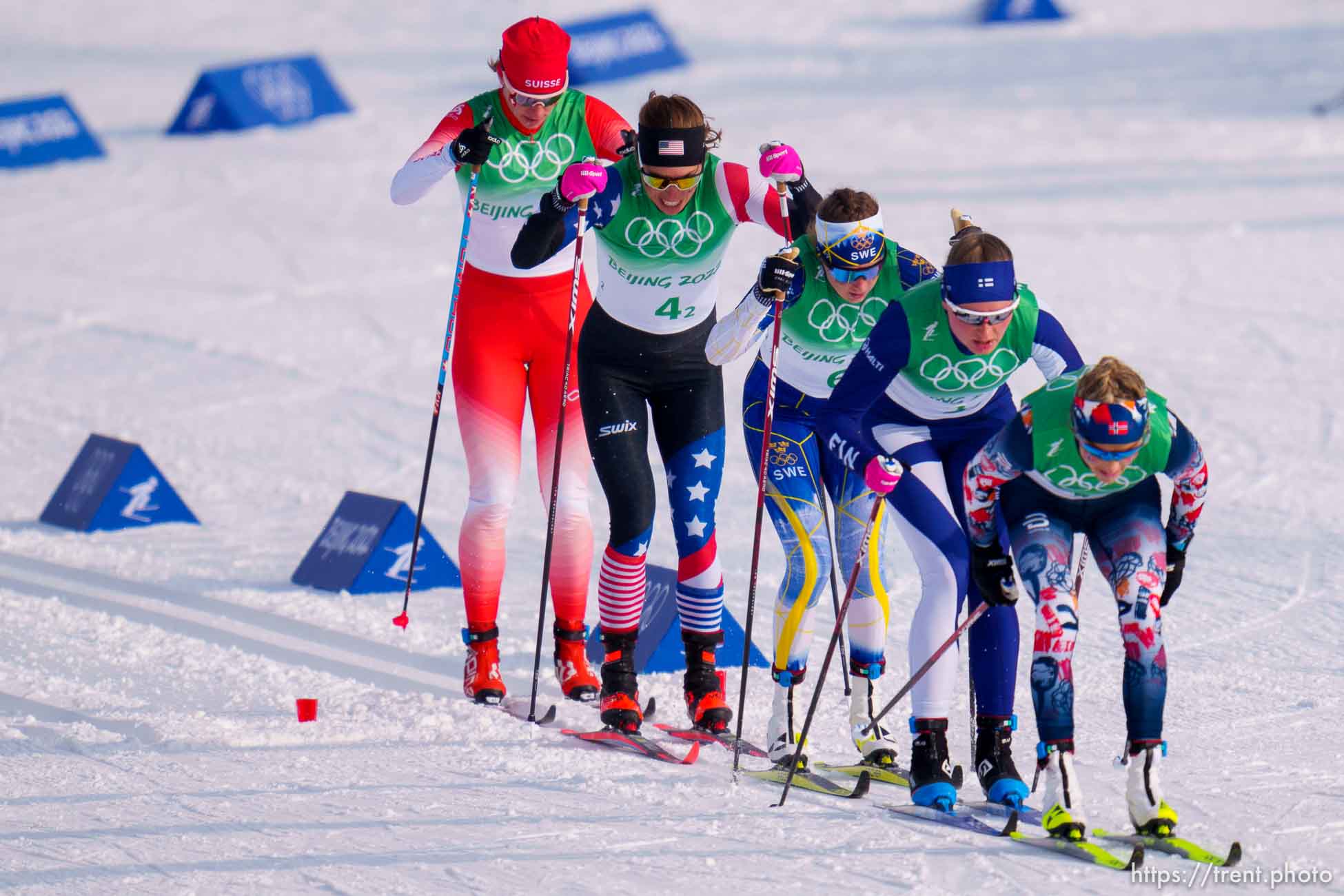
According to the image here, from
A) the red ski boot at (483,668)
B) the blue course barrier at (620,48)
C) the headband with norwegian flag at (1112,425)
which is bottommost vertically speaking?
the red ski boot at (483,668)

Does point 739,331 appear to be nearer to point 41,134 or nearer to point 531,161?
point 531,161

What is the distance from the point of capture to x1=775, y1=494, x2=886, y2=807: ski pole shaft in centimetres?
504

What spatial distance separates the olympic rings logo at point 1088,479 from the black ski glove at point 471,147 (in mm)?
2271

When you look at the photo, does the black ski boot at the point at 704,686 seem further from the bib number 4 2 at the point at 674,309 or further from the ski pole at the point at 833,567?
the bib number 4 2 at the point at 674,309

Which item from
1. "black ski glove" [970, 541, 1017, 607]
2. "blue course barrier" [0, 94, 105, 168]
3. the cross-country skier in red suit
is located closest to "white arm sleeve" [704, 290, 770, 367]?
the cross-country skier in red suit

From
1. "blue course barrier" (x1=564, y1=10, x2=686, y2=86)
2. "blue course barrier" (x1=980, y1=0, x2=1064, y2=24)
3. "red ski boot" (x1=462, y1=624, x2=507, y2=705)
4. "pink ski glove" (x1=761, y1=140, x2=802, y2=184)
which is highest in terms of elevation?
"blue course barrier" (x1=980, y1=0, x2=1064, y2=24)

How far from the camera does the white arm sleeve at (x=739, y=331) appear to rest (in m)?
5.23

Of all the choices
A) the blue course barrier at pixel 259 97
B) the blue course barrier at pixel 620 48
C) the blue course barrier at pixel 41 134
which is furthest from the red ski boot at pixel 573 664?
the blue course barrier at pixel 620 48

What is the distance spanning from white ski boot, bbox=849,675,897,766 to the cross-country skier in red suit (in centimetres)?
101

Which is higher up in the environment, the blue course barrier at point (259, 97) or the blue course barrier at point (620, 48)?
the blue course barrier at point (620, 48)

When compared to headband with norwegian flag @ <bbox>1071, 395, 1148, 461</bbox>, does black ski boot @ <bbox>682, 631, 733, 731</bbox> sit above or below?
below

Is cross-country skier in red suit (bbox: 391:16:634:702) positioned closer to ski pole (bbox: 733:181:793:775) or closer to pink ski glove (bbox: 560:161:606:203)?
pink ski glove (bbox: 560:161:606:203)

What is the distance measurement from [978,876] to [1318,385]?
595 cm

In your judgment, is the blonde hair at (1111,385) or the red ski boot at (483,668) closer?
the blonde hair at (1111,385)
